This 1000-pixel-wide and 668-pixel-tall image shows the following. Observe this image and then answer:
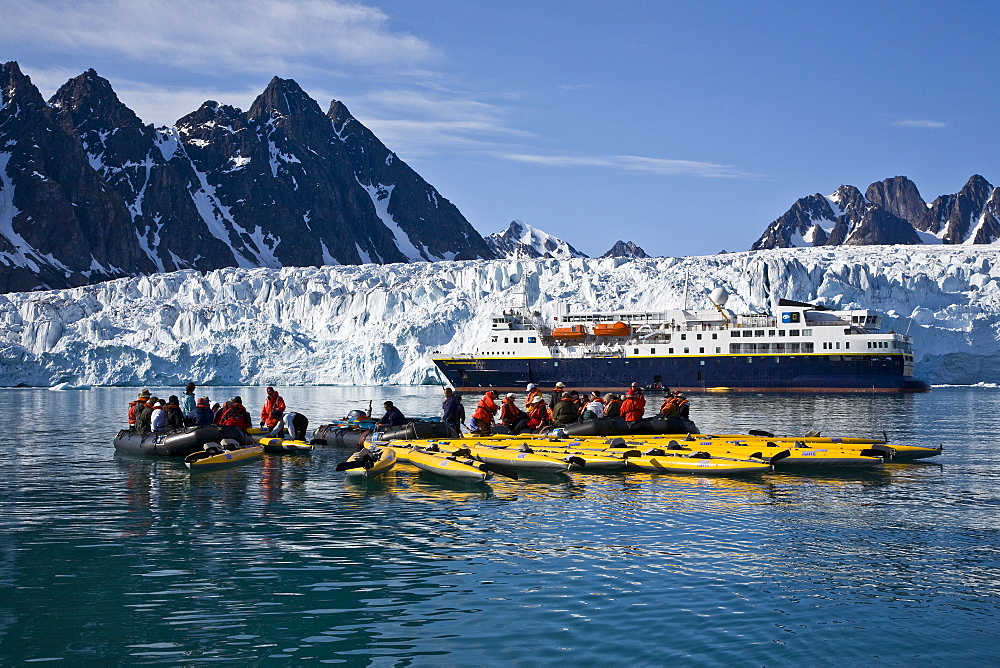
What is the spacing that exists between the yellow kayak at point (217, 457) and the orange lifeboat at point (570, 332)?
50269 mm

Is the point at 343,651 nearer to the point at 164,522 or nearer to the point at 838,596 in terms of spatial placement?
the point at 838,596

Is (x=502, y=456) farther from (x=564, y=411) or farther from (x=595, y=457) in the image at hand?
(x=564, y=411)

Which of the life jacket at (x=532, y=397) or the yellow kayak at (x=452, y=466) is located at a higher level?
the life jacket at (x=532, y=397)

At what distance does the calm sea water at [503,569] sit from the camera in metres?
10.1

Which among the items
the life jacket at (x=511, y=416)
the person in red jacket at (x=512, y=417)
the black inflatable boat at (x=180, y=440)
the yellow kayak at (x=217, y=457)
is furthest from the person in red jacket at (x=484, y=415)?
the black inflatable boat at (x=180, y=440)

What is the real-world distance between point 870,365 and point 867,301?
13.9 metres

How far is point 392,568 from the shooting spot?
13266mm

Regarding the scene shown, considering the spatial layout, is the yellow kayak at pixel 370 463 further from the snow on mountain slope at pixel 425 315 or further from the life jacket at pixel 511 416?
the snow on mountain slope at pixel 425 315

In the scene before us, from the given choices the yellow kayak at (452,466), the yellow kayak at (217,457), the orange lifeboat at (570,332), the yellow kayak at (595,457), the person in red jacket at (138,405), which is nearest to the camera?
the yellow kayak at (452,466)

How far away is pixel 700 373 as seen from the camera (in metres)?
71.0

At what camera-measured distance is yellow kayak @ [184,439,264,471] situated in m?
23.9

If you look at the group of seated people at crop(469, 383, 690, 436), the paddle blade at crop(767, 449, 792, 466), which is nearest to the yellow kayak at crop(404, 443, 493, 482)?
the group of seated people at crop(469, 383, 690, 436)

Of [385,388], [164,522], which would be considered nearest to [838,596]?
[164,522]

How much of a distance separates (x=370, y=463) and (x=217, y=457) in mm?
5308
